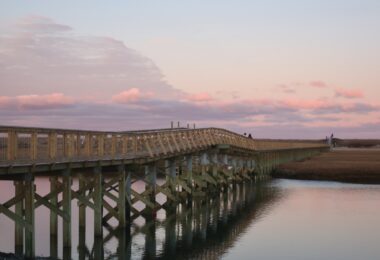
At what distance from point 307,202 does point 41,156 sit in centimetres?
2570

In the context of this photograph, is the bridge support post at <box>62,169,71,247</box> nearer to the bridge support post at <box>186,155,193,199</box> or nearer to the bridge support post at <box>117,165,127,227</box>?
the bridge support post at <box>117,165,127,227</box>

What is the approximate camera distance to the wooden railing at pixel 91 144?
2255cm

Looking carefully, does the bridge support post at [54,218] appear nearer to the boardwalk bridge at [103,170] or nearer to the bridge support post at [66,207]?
the boardwalk bridge at [103,170]

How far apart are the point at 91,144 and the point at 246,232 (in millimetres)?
9822

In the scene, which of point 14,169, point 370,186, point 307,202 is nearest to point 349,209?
point 307,202

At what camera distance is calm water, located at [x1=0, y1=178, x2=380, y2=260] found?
27.5 m

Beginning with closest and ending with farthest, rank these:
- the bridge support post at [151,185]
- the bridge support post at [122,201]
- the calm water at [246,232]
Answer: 1. the calm water at [246,232]
2. the bridge support post at [122,201]
3. the bridge support post at [151,185]

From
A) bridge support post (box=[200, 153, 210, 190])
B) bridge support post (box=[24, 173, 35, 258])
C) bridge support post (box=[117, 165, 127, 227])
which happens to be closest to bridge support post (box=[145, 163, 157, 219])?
bridge support post (box=[117, 165, 127, 227])


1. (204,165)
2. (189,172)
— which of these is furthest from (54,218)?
(204,165)

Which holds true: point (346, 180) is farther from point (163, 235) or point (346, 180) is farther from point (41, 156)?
point (41, 156)

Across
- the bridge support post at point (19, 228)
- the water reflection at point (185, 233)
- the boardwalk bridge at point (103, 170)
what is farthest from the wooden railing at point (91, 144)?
the water reflection at point (185, 233)

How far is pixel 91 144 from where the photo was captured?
2880 cm

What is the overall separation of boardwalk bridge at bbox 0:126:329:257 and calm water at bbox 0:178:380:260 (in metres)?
1.16

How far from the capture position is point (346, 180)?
211 feet
